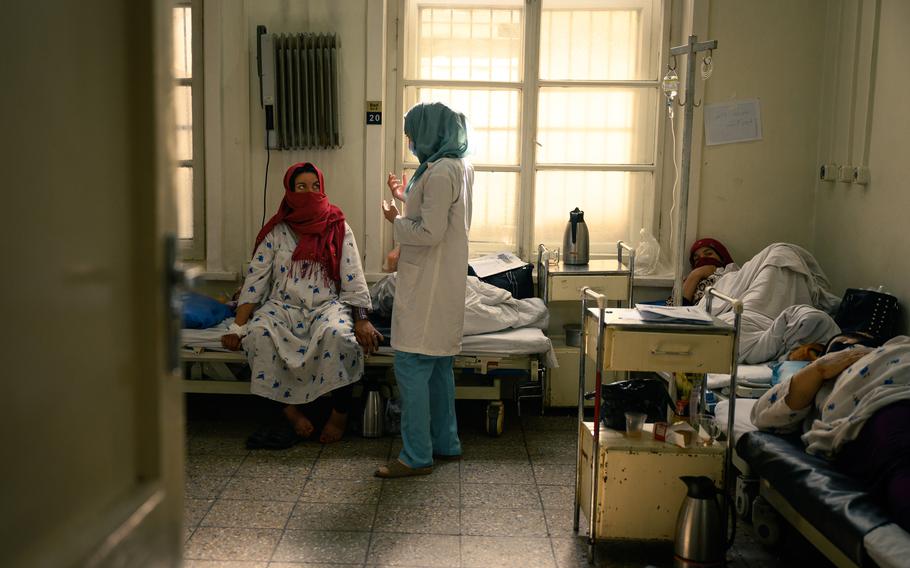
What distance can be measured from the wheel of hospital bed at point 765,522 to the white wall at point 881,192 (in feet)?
5.02

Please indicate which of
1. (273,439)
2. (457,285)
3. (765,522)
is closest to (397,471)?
(273,439)

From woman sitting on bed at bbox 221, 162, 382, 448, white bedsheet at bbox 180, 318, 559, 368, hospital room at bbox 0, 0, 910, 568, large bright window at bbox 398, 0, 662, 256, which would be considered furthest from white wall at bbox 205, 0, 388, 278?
white bedsheet at bbox 180, 318, 559, 368

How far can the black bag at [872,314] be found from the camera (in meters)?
Answer: 4.02

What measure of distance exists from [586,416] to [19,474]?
3811 mm

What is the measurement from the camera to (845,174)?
4621 millimetres

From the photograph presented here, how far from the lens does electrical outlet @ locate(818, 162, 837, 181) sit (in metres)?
4.78

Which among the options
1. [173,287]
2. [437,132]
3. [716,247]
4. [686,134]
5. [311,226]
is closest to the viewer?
[173,287]

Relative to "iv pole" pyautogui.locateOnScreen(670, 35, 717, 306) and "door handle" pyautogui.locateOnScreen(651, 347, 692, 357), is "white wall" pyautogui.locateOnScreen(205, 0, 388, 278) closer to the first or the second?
"iv pole" pyautogui.locateOnScreen(670, 35, 717, 306)

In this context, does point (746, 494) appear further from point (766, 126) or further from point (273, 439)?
point (766, 126)

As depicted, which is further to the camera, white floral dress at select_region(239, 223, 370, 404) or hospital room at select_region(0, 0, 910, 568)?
white floral dress at select_region(239, 223, 370, 404)

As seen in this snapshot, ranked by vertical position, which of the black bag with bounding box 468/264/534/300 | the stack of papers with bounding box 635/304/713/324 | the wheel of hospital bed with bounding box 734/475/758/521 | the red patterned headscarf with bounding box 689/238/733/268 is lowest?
the wheel of hospital bed with bounding box 734/475/758/521

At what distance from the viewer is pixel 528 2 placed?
496cm

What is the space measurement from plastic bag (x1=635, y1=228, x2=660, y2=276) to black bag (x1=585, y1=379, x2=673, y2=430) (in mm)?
1944

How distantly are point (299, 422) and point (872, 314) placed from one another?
8.68 ft
